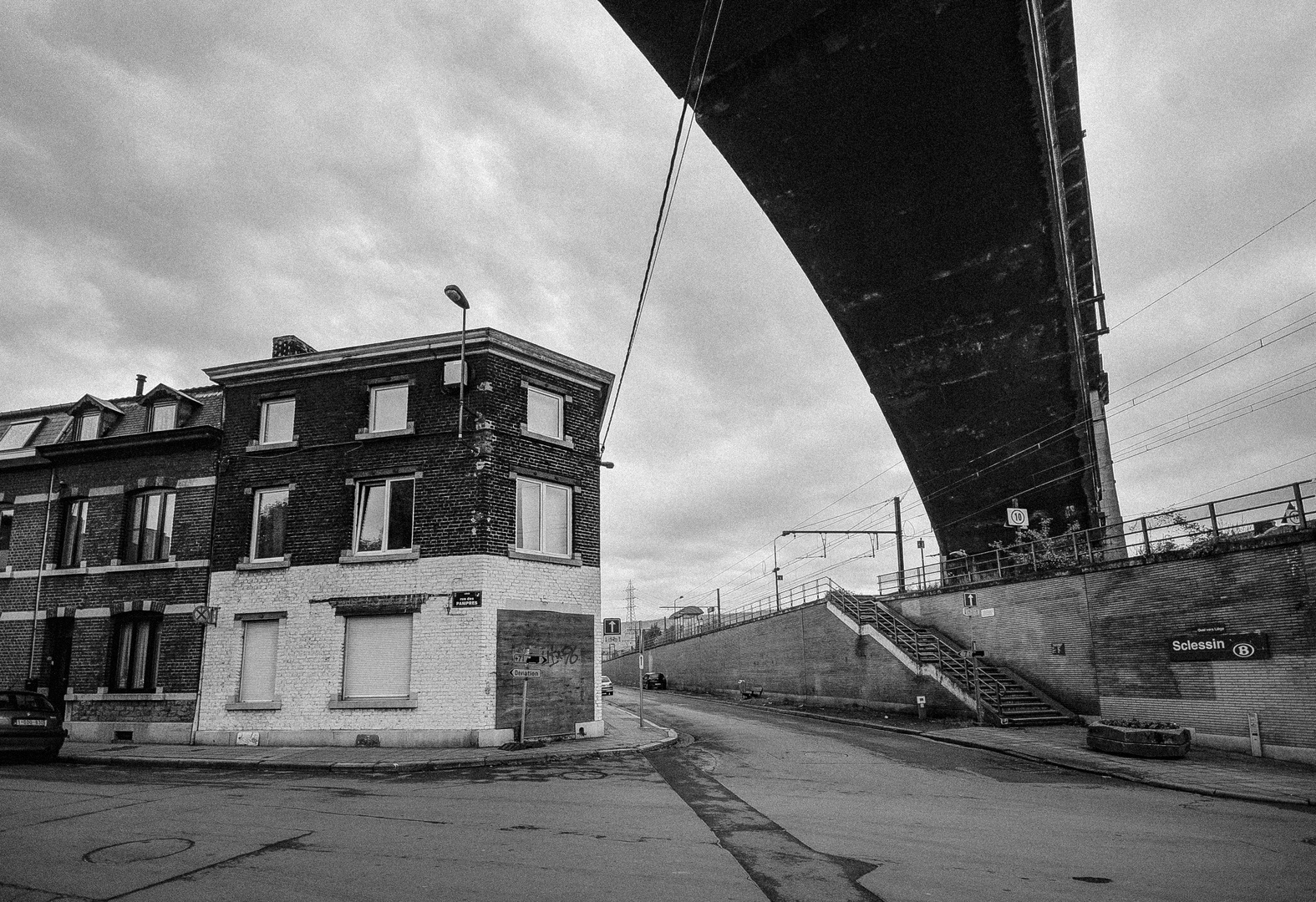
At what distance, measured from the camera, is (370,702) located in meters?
17.7

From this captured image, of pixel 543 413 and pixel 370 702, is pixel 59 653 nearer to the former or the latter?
pixel 370 702

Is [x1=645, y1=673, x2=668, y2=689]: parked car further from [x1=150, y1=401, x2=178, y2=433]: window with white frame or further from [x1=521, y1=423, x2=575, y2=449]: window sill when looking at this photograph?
[x1=150, y1=401, x2=178, y2=433]: window with white frame

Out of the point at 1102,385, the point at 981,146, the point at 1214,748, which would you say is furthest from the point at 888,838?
the point at 1102,385

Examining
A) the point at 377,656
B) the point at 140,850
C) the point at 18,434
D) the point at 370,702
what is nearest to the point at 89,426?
the point at 18,434

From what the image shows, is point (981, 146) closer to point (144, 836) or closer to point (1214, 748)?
point (1214, 748)

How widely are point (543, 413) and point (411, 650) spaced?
21.9ft

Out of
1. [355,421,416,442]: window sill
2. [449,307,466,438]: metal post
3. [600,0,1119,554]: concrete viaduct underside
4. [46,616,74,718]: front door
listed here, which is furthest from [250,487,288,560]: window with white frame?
[600,0,1119,554]: concrete viaduct underside

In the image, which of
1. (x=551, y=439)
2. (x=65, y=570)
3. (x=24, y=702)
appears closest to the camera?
(x=24, y=702)

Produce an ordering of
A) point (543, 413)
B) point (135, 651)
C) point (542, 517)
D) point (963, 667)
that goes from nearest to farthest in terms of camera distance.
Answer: point (542, 517) < point (543, 413) < point (135, 651) < point (963, 667)

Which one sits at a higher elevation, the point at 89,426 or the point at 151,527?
the point at 89,426

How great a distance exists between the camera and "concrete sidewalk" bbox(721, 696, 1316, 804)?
12.1 meters

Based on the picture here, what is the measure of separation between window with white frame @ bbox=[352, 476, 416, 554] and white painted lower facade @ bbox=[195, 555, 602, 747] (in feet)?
1.91

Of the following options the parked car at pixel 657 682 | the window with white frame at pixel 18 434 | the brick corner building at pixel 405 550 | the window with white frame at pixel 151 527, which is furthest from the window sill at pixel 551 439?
the parked car at pixel 657 682

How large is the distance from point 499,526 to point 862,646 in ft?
54.9
